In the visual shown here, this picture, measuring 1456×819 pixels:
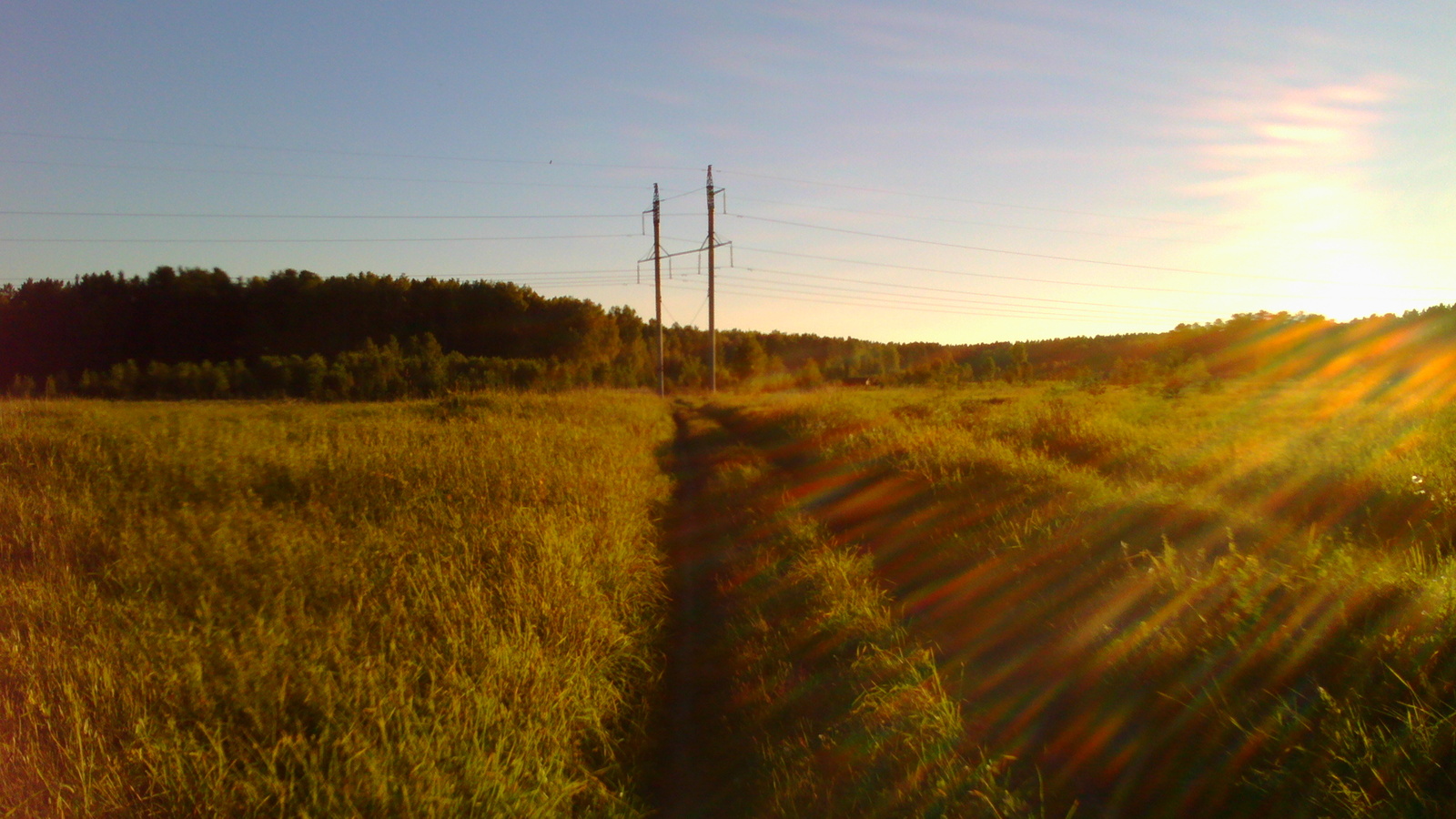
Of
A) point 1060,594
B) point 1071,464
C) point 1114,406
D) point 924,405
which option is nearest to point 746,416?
point 924,405

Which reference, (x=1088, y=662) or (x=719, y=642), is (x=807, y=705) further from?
(x=1088, y=662)

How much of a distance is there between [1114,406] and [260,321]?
44.2 metres

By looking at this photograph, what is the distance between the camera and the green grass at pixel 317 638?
9.39 ft

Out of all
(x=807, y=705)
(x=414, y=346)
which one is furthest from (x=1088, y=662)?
(x=414, y=346)

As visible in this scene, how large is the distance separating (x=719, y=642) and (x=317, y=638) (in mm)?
2500

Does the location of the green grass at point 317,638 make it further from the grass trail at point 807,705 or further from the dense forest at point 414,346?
the dense forest at point 414,346

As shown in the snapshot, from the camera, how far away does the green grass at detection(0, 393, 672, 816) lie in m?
2.86

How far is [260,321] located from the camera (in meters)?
42.7

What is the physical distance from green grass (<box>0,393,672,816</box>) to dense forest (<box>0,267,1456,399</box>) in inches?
764

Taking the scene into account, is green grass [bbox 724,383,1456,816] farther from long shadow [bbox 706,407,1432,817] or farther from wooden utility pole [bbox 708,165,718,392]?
wooden utility pole [bbox 708,165,718,392]

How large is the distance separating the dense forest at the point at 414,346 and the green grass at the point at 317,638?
19.4m

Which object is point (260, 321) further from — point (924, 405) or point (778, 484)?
point (778, 484)

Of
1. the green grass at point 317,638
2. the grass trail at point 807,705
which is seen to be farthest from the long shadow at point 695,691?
the green grass at point 317,638

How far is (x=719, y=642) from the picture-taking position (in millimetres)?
5203
